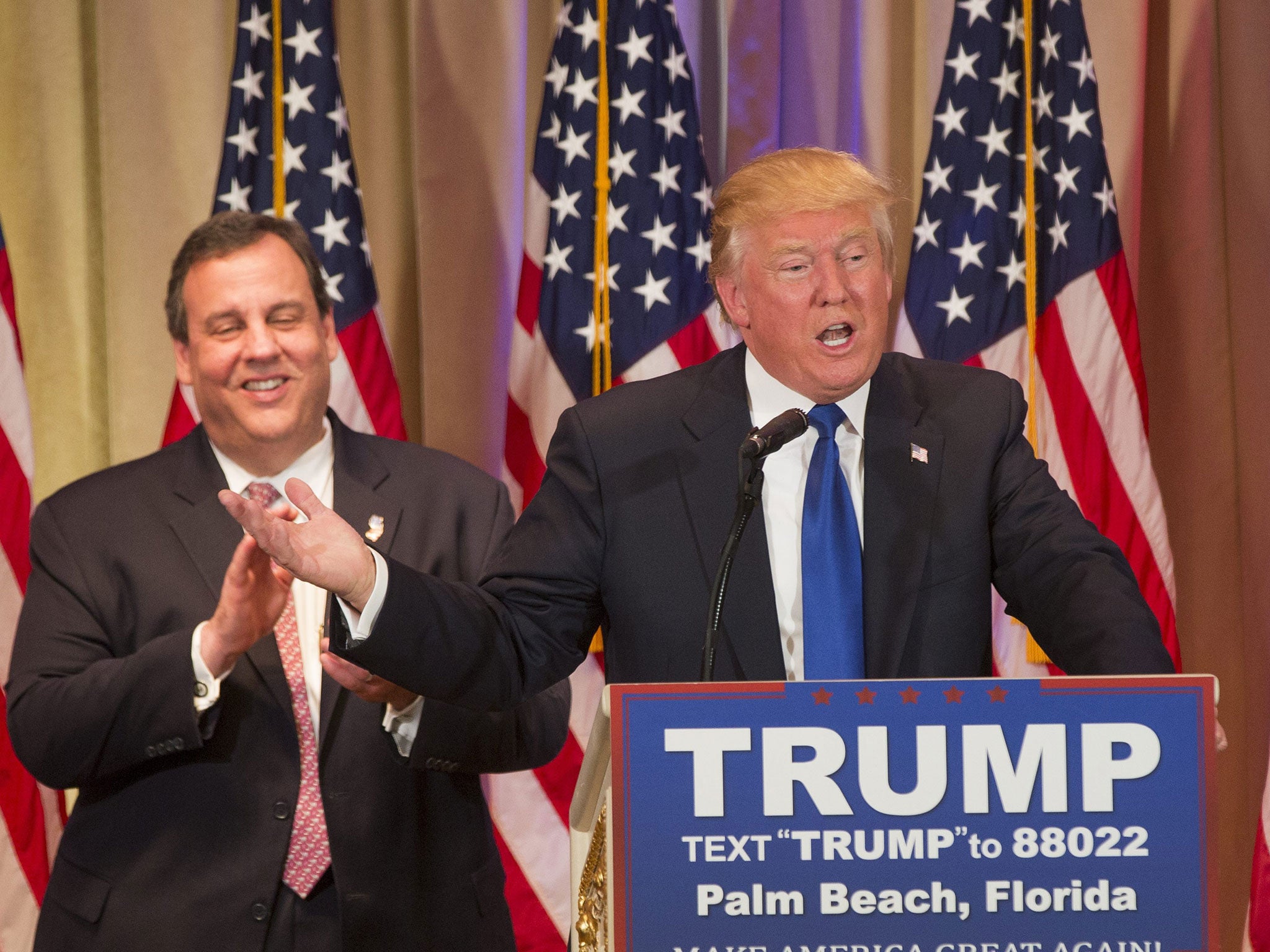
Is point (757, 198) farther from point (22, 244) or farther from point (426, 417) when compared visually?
point (22, 244)

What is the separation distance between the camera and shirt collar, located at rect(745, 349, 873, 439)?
211 centimetres

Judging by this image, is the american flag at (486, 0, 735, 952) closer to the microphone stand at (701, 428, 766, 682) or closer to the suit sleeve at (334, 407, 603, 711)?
the suit sleeve at (334, 407, 603, 711)

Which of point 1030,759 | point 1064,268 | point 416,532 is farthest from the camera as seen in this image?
point 1064,268

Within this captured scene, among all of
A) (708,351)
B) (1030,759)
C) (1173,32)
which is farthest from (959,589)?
(1173,32)

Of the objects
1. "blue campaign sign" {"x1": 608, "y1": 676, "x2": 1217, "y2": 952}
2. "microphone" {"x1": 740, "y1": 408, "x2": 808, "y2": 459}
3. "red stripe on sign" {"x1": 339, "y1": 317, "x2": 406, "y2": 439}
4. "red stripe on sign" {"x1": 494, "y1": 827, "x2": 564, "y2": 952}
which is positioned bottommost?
"red stripe on sign" {"x1": 494, "y1": 827, "x2": 564, "y2": 952}

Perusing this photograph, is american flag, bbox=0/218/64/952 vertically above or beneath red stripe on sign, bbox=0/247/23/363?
beneath

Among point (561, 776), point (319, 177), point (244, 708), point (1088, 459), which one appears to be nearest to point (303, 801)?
point (244, 708)

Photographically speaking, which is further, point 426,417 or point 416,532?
point 426,417

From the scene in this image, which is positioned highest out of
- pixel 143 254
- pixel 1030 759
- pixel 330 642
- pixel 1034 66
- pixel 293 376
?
pixel 1034 66

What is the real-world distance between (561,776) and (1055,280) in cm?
201

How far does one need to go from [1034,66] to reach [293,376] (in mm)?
2440

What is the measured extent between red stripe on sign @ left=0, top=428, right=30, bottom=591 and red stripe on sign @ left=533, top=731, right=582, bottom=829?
1.56 metres

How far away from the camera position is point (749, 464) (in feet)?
5.62

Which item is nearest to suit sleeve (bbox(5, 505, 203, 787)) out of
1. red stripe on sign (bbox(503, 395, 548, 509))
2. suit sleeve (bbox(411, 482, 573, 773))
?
suit sleeve (bbox(411, 482, 573, 773))
